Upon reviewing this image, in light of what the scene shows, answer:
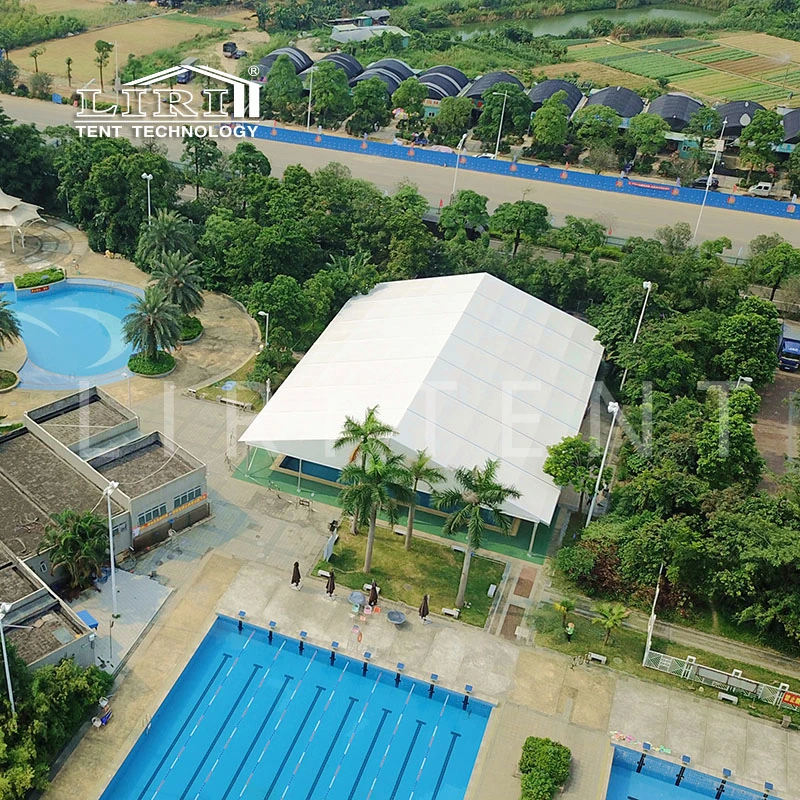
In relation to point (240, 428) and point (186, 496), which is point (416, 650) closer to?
point (186, 496)

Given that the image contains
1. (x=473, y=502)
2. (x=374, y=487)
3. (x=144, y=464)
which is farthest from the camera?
(x=144, y=464)

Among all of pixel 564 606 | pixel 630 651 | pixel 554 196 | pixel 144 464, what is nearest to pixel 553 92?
pixel 554 196

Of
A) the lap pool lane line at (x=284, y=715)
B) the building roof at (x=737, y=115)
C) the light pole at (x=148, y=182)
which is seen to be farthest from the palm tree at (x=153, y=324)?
the building roof at (x=737, y=115)

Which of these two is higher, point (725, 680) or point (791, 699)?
point (791, 699)

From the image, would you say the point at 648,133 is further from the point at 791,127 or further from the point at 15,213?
the point at 15,213

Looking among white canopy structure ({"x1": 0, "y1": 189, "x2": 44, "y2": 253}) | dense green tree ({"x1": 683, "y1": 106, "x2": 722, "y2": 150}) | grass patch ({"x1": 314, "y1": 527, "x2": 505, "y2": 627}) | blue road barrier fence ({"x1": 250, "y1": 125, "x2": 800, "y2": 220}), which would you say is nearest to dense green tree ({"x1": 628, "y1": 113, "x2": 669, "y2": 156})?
blue road barrier fence ({"x1": 250, "y1": 125, "x2": 800, "y2": 220})

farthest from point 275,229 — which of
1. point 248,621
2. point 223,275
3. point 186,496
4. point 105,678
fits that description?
point 105,678
